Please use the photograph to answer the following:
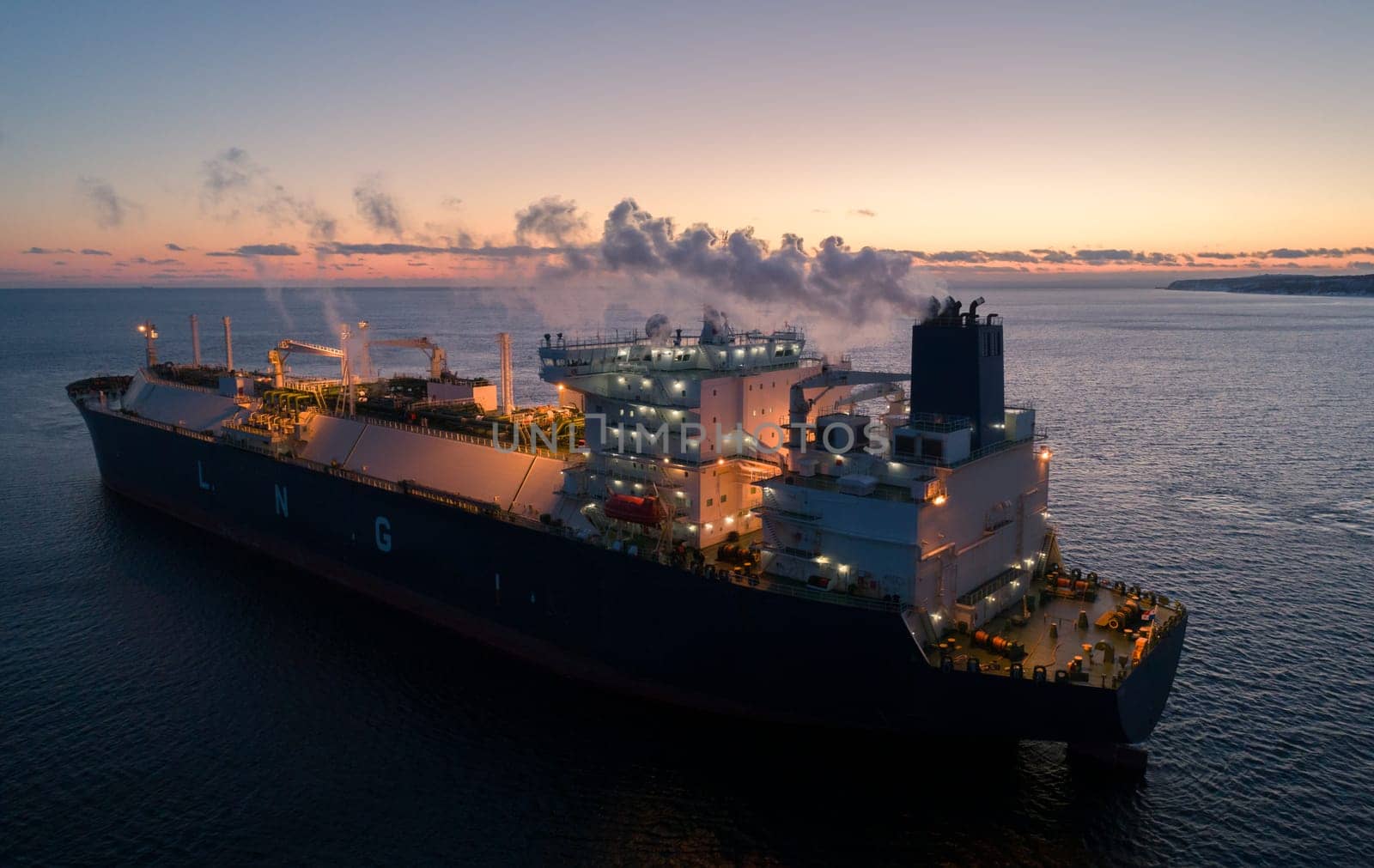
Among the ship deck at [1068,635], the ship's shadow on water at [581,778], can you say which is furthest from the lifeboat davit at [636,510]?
the ship deck at [1068,635]

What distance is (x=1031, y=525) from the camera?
28312 mm

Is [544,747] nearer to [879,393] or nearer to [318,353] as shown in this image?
[879,393]

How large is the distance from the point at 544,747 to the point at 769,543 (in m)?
9.06

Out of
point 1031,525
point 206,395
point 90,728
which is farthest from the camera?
point 206,395

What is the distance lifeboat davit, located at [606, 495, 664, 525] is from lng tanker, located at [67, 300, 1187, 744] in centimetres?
8

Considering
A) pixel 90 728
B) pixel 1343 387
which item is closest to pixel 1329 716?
pixel 90 728

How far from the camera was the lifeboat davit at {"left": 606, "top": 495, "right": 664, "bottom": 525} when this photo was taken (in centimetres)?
2705

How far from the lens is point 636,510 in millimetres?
27234

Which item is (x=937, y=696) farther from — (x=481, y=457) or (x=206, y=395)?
(x=206, y=395)

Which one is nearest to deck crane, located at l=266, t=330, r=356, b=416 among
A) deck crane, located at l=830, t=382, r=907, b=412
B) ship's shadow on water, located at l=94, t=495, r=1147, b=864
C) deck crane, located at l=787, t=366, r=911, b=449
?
ship's shadow on water, located at l=94, t=495, r=1147, b=864

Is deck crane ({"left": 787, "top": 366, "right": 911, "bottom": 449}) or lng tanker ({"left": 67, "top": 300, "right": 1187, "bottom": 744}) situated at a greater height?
deck crane ({"left": 787, "top": 366, "right": 911, "bottom": 449})

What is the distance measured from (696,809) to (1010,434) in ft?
49.2

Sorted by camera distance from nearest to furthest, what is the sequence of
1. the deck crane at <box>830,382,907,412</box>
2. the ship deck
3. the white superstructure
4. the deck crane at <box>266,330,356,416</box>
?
the ship deck, the white superstructure, the deck crane at <box>830,382,907,412</box>, the deck crane at <box>266,330,356,416</box>

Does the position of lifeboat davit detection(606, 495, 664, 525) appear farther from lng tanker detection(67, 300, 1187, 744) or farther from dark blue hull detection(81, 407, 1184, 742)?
dark blue hull detection(81, 407, 1184, 742)
